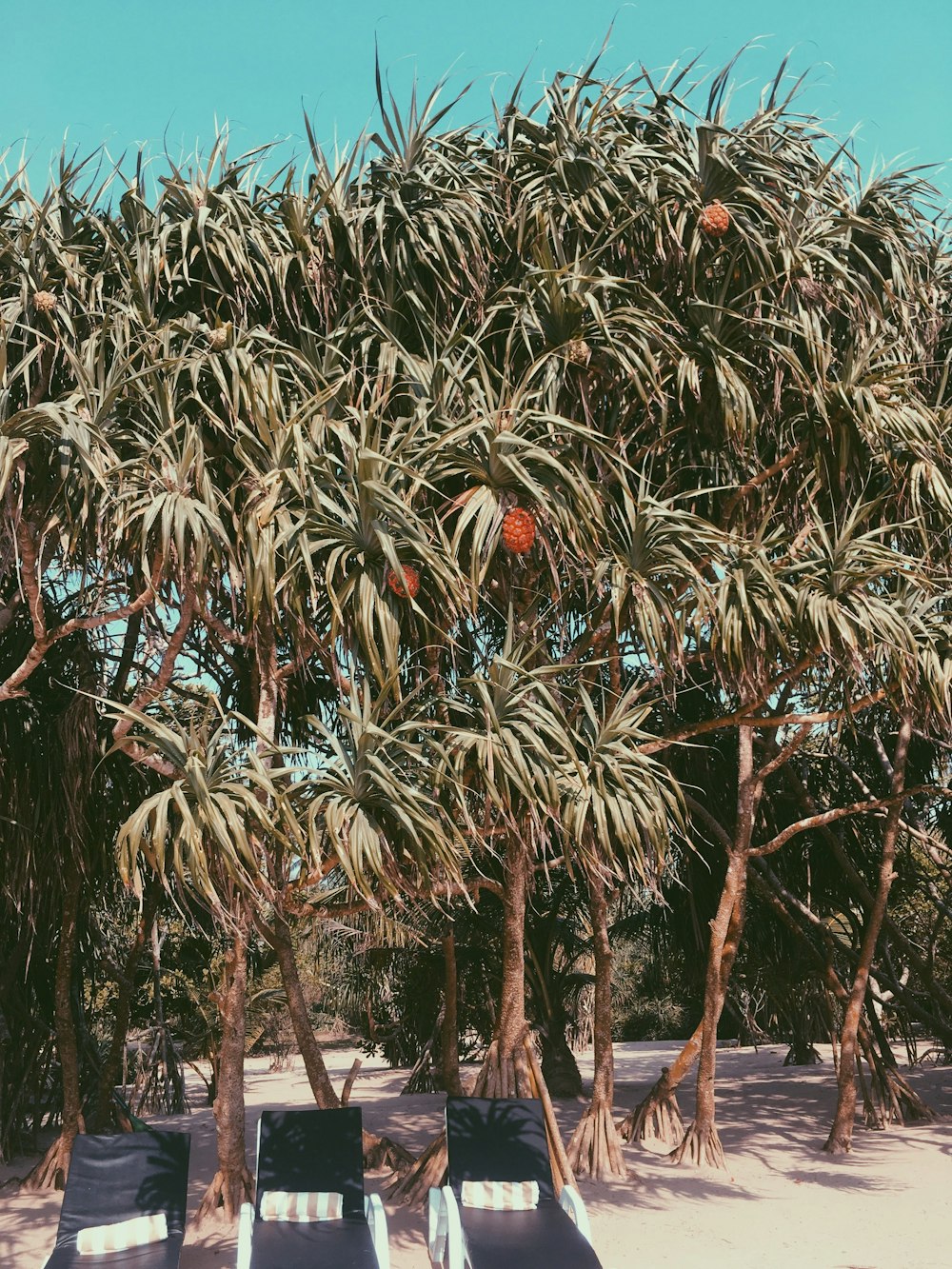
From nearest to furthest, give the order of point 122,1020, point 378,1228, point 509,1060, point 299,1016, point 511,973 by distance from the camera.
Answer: point 378,1228 → point 299,1016 → point 509,1060 → point 511,973 → point 122,1020

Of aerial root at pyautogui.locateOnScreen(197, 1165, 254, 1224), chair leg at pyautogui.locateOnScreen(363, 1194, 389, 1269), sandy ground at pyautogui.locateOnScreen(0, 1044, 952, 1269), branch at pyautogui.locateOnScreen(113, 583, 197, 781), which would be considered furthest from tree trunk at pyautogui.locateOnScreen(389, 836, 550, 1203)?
branch at pyautogui.locateOnScreen(113, 583, 197, 781)

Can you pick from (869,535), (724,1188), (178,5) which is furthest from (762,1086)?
(178,5)

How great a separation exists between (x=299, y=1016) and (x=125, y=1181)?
1379mm

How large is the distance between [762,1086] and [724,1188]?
15.6ft

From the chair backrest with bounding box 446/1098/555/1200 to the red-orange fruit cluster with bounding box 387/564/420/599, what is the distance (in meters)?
2.52

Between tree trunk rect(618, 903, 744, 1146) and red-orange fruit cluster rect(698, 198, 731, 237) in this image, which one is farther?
tree trunk rect(618, 903, 744, 1146)

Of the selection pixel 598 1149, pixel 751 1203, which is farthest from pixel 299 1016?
pixel 751 1203

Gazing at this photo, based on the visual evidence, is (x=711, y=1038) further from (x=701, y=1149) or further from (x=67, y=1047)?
(x=67, y=1047)

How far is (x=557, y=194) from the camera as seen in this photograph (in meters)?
7.10

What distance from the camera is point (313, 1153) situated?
18.3 ft

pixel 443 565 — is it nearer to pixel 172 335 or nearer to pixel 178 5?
pixel 172 335

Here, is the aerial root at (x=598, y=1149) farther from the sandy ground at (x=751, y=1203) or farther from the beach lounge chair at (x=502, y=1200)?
the beach lounge chair at (x=502, y=1200)

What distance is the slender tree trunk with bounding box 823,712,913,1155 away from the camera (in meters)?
8.10

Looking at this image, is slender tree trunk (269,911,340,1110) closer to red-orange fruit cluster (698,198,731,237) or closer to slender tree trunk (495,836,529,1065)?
slender tree trunk (495,836,529,1065)
